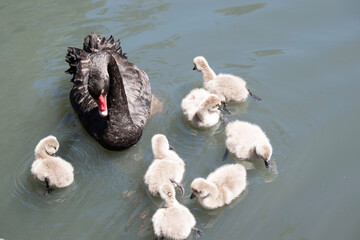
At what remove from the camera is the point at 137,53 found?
21.7 ft

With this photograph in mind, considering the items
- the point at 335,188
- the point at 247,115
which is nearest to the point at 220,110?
the point at 247,115

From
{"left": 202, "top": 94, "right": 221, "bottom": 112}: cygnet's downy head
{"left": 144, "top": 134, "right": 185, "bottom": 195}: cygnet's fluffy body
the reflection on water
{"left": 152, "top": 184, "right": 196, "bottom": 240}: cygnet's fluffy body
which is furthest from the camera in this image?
the reflection on water

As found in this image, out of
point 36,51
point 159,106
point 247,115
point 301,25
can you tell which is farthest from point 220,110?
point 36,51

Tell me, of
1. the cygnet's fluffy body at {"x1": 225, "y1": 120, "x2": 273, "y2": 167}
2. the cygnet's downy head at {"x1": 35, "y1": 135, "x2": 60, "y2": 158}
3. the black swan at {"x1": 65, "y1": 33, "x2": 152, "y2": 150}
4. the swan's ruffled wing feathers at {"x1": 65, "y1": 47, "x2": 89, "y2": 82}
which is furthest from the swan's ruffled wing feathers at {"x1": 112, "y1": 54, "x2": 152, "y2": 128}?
the cygnet's fluffy body at {"x1": 225, "y1": 120, "x2": 273, "y2": 167}

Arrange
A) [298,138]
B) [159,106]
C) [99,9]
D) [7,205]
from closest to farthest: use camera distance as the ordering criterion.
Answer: [7,205] → [298,138] → [159,106] → [99,9]

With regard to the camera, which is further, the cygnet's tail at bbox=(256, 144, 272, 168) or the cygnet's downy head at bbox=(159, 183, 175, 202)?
the cygnet's tail at bbox=(256, 144, 272, 168)

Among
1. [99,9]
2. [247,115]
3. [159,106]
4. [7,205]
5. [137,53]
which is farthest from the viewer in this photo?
[99,9]

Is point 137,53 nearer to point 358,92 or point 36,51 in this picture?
point 36,51

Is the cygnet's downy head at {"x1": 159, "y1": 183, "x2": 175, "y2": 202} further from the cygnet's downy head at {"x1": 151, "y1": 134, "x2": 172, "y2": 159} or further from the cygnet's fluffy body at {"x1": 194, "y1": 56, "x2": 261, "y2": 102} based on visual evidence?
the cygnet's fluffy body at {"x1": 194, "y1": 56, "x2": 261, "y2": 102}

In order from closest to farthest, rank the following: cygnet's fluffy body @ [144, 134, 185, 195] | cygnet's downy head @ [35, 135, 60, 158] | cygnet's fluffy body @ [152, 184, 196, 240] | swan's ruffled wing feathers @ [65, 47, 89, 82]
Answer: cygnet's fluffy body @ [152, 184, 196, 240], cygnet's fluffy body @ [144, 134, 185, 195], cygnet's downy head @ [35, 135, 60, 158], swan's ruffled wing feathers @ [65, 47, 89, 82]

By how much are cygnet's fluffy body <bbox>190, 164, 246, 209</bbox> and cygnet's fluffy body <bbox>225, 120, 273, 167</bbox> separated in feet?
0.91

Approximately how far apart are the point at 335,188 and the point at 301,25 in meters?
3.08

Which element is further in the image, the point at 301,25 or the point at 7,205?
the point at 301,25

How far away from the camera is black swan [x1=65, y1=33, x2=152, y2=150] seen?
4.54 metres
